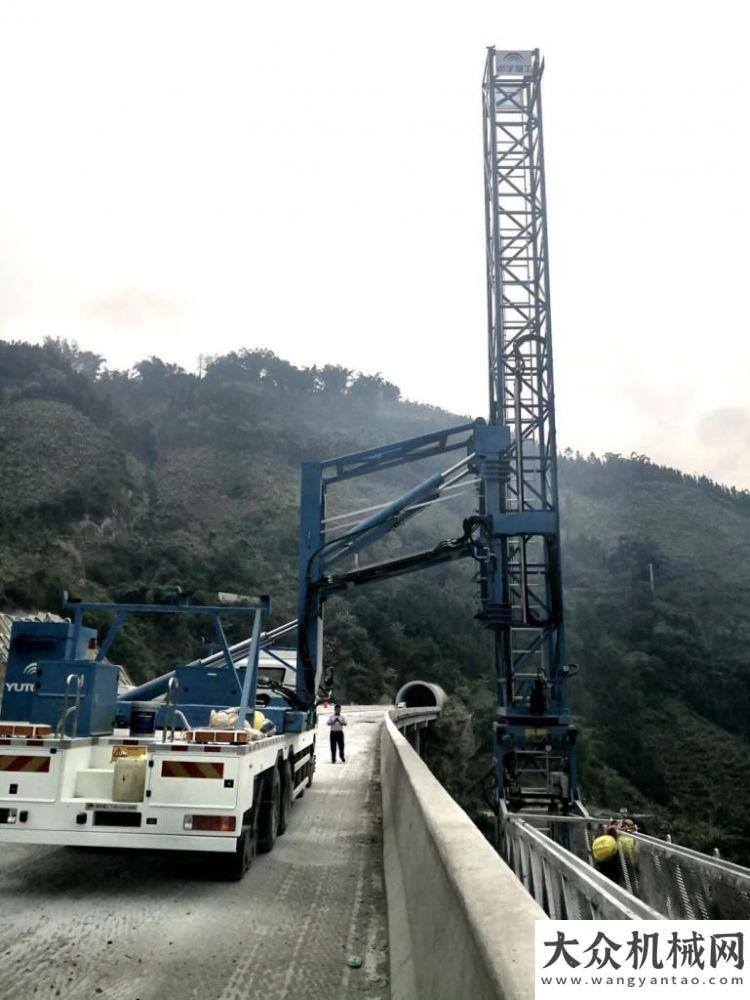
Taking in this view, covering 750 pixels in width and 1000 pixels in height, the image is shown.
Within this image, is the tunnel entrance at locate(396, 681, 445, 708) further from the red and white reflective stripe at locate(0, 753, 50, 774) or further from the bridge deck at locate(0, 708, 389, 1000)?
the red and white reflective stripe at locate(0, 753, 50, 774)

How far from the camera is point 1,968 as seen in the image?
539 centimetres

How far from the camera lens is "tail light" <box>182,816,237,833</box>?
7324 mm

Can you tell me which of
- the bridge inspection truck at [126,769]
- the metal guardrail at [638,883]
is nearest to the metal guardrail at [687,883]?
the metal guardrail at [638,883]

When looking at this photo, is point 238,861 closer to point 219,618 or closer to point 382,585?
point 219,618

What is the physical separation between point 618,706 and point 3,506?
1792 inches

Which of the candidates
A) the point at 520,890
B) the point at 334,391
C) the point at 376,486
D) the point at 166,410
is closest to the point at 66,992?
the point at 520,890

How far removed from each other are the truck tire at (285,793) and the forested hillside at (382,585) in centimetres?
2889

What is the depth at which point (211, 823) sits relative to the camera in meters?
7.34

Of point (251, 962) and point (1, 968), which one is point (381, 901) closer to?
point (251, 962)

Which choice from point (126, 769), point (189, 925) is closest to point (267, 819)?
point (126, 769)

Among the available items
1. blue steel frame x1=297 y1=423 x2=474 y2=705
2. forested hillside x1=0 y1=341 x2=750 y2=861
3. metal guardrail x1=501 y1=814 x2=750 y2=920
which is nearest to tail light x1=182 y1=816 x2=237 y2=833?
metal guardrail x1=501 y1=814 x2=750 y2=920

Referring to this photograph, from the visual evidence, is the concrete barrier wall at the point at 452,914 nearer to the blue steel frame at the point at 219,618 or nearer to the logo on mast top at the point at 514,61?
the blue steel frame at the point at 219,618

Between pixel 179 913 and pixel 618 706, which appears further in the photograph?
pixel 618 706

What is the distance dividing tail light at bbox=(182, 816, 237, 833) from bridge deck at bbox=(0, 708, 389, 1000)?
57 centimetres
